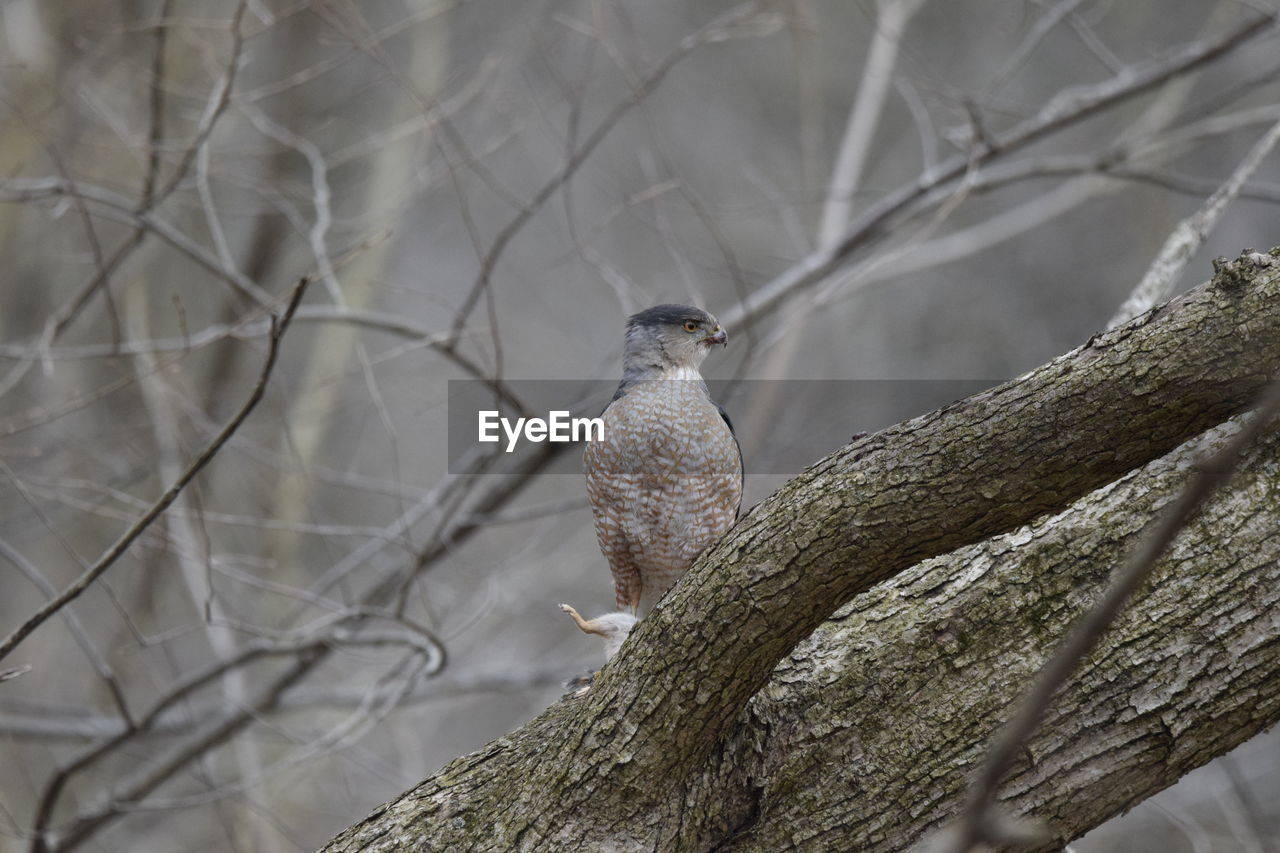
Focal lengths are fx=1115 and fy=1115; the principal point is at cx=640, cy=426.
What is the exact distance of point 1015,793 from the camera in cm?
254

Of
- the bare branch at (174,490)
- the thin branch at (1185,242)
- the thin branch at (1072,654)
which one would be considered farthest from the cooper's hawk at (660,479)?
the thin branch at (1072,654)

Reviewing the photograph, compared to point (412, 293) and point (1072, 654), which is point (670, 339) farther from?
point (412, 293)

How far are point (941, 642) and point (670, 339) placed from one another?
1490mm

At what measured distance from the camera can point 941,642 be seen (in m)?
2.76

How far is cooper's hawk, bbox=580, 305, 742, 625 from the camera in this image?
3.44 meters

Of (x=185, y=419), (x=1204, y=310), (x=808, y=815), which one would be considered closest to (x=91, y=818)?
(x=185, y=419)

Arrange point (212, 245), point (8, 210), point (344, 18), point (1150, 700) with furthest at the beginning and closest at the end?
point (212, 245) < point (8, 210) < point (344, 18) < point (1150, 700)

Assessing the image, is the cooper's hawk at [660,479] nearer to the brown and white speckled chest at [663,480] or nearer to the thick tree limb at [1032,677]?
the brown and white speckled chest at [663,480]

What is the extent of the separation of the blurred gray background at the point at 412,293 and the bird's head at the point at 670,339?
2.71 feet

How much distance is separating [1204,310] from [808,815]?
4.77 feet

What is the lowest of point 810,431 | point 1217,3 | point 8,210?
point 810,431

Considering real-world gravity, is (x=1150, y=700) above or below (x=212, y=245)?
below

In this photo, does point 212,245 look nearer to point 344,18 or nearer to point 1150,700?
point 344,18

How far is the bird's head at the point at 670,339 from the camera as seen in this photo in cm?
379
